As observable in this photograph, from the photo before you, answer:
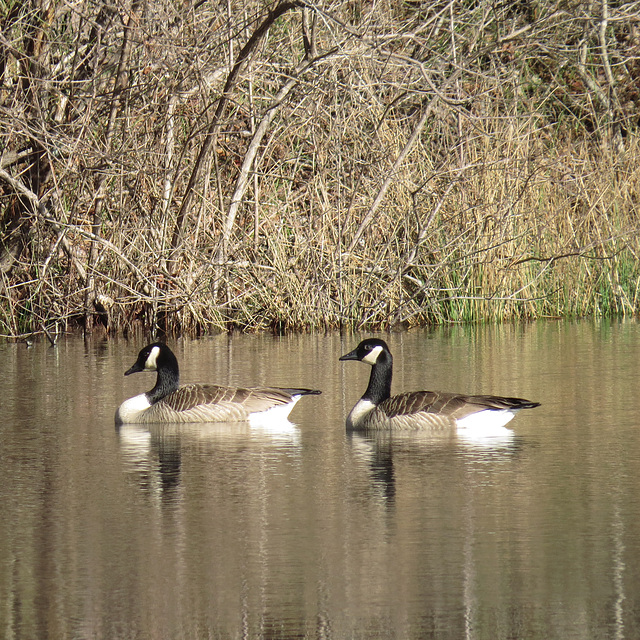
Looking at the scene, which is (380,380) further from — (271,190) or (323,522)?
(271,190)

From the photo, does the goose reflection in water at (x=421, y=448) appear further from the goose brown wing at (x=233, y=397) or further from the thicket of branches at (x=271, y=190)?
the thicket of branches at (x=271, y=190)

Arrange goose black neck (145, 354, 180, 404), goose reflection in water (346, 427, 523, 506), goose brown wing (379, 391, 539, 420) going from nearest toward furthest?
goose reflection in water (346, 427, 523, 506), goose brown wing (379, 391, 539, 420), goose black neck (145, 354, 180, 404)

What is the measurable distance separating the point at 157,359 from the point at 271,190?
20.8 ft

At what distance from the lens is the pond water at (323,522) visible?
5.01 m

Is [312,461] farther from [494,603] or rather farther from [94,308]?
[94,308]

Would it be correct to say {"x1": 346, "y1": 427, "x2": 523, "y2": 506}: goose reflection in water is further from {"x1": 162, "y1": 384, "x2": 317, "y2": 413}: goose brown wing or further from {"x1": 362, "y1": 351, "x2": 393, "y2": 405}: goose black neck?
{"x1": 162, "y1": 384, "x2": 317, "y2": 413}: goose brown wing

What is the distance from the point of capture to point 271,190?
1655 centimetres

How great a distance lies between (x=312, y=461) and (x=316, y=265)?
25.2ft

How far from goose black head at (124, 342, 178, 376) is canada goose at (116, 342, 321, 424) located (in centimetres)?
34

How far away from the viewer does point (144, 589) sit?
5.37 meters

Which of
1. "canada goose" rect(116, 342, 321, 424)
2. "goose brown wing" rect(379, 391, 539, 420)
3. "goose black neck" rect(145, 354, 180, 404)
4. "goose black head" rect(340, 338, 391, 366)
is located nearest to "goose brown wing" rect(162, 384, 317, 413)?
"canada goose" rect(116, 342, 321, 424)

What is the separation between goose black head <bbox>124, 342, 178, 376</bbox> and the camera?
10.5 m

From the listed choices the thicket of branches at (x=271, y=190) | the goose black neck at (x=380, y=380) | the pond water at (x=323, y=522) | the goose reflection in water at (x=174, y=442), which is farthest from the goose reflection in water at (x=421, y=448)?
the thicket of branches at (x=271, y=190)

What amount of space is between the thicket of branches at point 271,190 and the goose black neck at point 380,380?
568cm
